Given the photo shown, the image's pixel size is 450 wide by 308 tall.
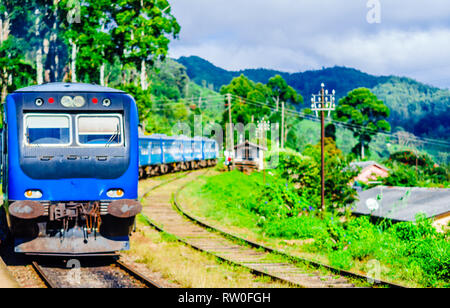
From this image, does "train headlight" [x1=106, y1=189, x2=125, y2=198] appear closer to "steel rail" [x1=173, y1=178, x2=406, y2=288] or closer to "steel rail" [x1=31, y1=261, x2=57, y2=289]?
"steel rail" [x1=31, y1=261, x2=57, y2=289]

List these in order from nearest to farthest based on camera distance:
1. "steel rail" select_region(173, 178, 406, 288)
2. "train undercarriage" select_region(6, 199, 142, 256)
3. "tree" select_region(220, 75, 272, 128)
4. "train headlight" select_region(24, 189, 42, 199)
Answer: "train headlight" select_region(24, 189, 42, 199) → "train undercarriage" select_region(6, 199, 142, 256) → "steel rail" select_region(173, 178, 406, 288) → "tree" select_region(220, 75, 272, 128)

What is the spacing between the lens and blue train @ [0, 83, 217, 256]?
9.03 m

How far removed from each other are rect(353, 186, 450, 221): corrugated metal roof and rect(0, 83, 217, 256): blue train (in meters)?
17.7

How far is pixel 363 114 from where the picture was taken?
6919cm

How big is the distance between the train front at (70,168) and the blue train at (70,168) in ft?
0.06

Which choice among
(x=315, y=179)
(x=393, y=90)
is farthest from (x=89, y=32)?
(x=393, y=90)

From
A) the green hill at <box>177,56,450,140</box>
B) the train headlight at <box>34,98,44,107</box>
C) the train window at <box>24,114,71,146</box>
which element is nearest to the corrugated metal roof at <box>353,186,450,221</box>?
the train window at <box>24,114,71,146</box>

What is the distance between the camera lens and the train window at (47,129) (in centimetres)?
921

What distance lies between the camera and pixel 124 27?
122 feet

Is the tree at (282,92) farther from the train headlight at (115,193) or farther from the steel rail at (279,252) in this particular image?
the train headlight at (115,193)

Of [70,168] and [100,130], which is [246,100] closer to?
[100,130]
